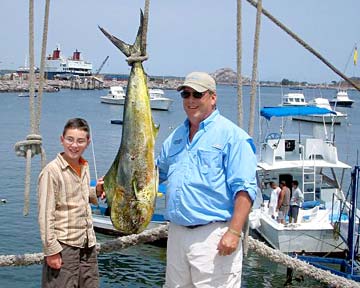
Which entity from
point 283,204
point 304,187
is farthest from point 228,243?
point 304,187

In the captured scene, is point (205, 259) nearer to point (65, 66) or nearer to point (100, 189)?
point (100, 189)

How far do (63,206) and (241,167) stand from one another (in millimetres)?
1134

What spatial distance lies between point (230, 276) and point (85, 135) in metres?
1.20

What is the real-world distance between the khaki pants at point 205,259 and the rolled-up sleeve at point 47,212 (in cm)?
74

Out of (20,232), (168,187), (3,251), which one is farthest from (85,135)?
(20,232)

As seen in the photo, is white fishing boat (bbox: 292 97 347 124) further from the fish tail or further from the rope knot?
the fish tail

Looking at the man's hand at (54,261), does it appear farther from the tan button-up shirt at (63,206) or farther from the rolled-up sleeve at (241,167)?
the rolled-up sleeve at (241,167)

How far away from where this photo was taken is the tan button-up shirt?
331 cm

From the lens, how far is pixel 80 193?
11.5 feet

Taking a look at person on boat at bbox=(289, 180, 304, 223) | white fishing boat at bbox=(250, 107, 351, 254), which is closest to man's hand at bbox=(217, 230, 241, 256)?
white fishing boat at bbox=(250, 107, 351, 254)

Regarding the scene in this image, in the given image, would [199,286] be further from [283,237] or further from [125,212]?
[283,237]

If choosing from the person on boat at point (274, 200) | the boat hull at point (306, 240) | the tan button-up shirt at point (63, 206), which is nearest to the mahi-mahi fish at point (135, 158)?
the tan button-up shirt at point (63, 206)

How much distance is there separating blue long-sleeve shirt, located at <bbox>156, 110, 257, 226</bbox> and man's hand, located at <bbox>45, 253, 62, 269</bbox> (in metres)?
0.76

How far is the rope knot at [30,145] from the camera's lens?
4.19 metres
